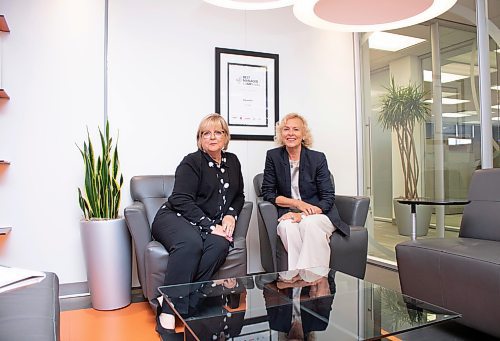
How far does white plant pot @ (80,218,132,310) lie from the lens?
2.56m

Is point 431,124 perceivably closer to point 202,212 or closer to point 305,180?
point 305,180

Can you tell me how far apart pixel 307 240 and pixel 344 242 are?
0.31 metres

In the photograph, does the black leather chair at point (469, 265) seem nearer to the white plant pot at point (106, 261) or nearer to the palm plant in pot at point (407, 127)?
the palm plant in pot at point (407, 127)

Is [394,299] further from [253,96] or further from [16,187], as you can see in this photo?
[16,187]

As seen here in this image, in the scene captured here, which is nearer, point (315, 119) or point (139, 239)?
point (139, 239)

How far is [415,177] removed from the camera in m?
3.54

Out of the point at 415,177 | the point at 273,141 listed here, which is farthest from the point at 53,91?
the point at 415,177

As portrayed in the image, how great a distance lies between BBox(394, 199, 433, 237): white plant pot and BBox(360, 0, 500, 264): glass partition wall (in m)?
0.02

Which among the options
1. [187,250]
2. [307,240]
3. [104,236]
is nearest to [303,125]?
[307,240]

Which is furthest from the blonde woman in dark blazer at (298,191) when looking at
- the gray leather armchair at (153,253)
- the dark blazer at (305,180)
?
the gray leather armchair at (153,253)

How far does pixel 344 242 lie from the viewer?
2670 mm

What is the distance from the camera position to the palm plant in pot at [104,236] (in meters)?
2.57

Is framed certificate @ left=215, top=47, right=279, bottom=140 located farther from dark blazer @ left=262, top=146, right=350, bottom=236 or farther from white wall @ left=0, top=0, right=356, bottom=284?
dark blazer @ left=262, top=146, right=350, bottom=236

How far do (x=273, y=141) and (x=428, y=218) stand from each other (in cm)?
159
